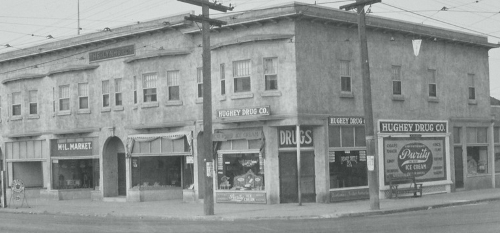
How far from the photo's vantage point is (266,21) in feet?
94.9

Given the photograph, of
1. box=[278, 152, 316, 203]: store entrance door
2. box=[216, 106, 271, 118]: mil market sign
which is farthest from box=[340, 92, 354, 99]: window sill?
box=[216, 106, 271, 118]: mil market sign

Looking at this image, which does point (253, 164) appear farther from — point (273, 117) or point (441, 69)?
point (441, 69)

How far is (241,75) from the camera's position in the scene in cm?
2970

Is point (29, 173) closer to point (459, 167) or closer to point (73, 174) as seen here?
point (73, 174)

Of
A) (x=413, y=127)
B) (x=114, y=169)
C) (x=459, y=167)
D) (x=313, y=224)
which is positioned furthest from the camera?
(x=114, y=169)

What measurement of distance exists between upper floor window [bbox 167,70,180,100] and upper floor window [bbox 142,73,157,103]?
918 millimetres

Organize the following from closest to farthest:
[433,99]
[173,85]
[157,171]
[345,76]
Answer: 1. [345,76]
2. [173,85]
3. [433,99]
4. [157,171]

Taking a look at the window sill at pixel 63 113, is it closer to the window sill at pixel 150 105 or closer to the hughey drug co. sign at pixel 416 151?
the window sill at pixel 150 105

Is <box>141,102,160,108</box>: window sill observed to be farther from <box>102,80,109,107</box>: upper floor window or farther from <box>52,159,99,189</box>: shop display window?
<box>52,159,99,189</box>: shop display window

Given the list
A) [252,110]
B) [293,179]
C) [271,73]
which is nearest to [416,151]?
[293,179]

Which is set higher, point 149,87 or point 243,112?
point 149,87

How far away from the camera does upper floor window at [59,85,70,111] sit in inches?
1494

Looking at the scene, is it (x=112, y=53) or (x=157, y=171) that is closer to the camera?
(x=157, y=171)

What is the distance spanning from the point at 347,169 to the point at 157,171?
33.2ft
